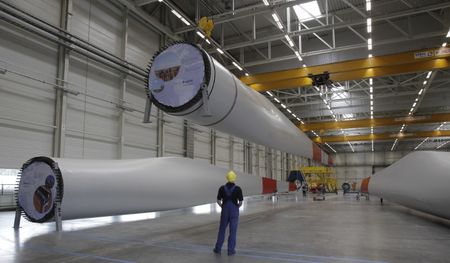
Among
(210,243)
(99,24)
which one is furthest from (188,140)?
(210,243)

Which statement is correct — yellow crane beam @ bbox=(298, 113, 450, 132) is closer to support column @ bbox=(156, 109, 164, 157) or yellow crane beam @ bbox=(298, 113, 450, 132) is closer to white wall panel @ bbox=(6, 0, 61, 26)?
support column @ bbox=(156, 109, 164, 157)

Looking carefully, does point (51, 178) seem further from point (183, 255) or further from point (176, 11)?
point (176, 11)

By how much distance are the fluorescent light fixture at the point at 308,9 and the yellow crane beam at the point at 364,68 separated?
2412 mm

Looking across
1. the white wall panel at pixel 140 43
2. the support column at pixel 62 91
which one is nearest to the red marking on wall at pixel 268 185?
the support column at pixel 62 91

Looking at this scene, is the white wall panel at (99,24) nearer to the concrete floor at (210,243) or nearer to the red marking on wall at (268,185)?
the concrete floor at (210,243)

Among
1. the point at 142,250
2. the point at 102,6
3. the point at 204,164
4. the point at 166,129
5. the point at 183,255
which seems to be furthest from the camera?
the point at 166,129

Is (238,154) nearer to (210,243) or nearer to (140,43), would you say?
(140,43)

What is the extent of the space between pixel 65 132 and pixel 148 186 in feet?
19.5

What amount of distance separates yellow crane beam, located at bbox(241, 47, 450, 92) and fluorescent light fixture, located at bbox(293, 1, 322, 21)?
7.91ft

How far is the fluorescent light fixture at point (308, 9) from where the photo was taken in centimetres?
1358

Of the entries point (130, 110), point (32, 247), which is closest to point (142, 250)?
point (32, 247)

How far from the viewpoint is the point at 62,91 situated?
37.2 ft

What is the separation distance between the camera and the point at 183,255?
482 centimetres

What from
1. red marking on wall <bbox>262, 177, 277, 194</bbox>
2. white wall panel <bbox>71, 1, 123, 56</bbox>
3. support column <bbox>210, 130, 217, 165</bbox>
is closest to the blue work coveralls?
red marking on wall <bbox>262, 177, 277, 194</bbox>
